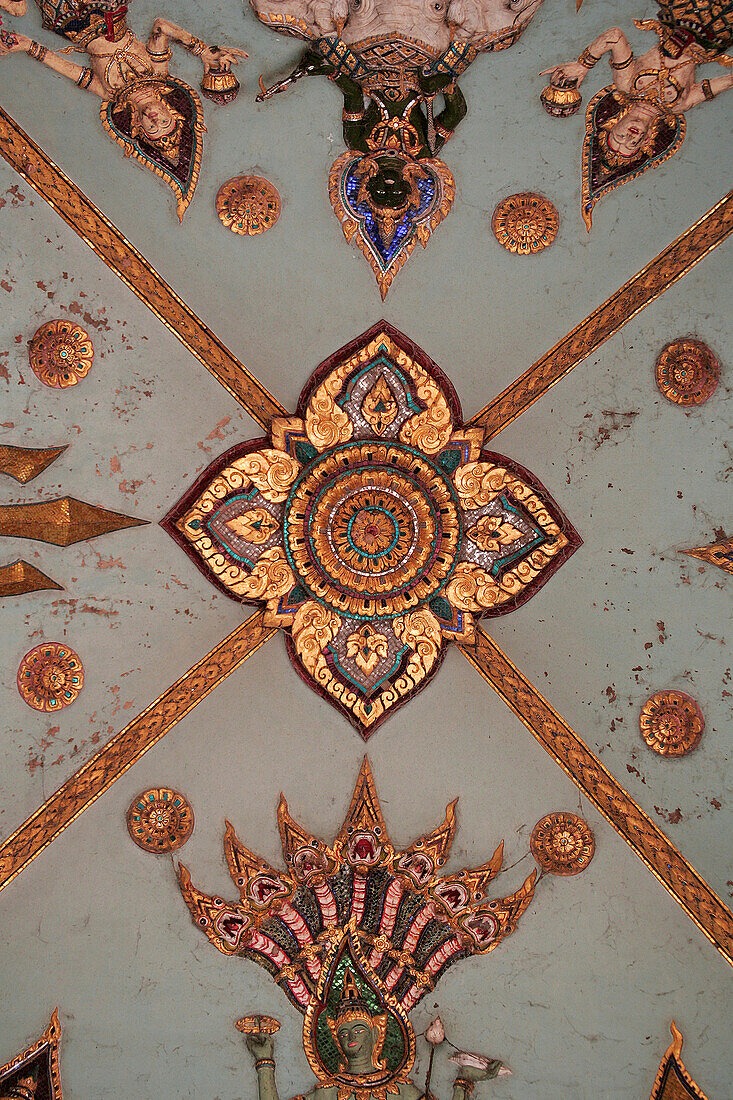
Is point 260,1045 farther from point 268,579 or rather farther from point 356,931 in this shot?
point 268,579

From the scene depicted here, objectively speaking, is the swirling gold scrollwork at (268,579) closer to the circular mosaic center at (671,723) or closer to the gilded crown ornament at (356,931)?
the gilded crown ornament at (356,931)

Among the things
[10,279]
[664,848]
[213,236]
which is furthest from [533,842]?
[10,279]

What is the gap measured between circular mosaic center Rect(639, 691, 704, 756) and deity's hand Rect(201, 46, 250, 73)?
4134 millimetres

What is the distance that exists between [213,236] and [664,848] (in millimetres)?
4311

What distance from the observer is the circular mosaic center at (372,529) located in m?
5.11

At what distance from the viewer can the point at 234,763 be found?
203 inches

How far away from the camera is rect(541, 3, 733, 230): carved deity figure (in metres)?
4.25

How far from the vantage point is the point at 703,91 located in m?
4.33

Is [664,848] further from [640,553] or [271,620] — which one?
[271,620]

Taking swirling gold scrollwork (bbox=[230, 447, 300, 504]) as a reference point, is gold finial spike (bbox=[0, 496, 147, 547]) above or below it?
above

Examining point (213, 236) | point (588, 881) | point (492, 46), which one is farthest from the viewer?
point (588, 881)

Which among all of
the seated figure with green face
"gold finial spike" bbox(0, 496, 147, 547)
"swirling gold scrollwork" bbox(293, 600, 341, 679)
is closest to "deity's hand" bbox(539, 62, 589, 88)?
"swirling gold scrollwork" bbox(293, 600, 341, 679)

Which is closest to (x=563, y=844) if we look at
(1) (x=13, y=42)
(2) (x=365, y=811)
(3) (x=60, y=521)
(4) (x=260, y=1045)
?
(2) (x=365, y=811)

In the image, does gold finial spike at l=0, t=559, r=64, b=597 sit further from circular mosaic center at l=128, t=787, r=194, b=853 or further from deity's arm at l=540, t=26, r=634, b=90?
deity's arm at l=540, t=26, r=634, b=90
